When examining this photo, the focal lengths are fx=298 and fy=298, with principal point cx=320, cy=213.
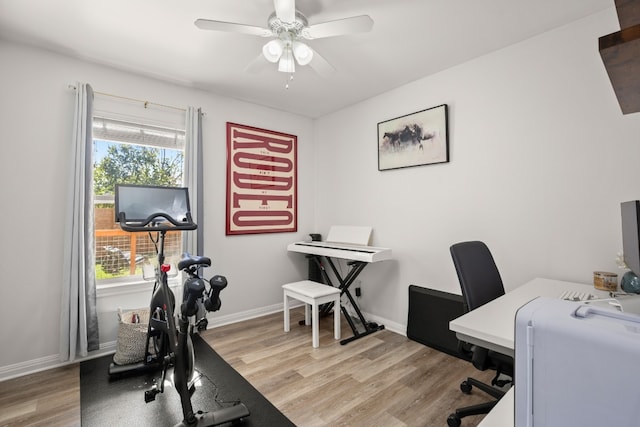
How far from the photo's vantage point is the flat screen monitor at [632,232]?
1.10 m

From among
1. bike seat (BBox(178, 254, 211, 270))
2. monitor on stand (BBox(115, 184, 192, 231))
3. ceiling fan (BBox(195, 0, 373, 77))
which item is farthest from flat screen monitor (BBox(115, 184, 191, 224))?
ceiling fan (BBox(195, 0, 373, 77))

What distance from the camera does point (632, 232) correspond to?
45.4 inches

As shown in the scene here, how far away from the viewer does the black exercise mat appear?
182 cm

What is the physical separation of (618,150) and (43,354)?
445 centimetres

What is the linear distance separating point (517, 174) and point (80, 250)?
3.56m

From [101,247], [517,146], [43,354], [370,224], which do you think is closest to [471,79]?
[517,146]

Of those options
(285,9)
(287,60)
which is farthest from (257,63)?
(285,9)

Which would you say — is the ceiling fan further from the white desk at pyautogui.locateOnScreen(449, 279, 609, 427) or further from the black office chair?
the white desk at pyautogui.locateOnScreen(449, 279, 609, 427)

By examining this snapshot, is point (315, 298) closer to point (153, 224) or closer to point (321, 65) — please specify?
point (153, 224)

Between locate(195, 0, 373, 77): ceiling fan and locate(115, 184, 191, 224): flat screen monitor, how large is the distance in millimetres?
1115

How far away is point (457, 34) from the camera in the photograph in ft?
7.40

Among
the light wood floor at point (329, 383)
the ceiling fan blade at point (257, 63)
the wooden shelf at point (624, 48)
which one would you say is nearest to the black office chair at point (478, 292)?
the light wood floor at point (329, 383)

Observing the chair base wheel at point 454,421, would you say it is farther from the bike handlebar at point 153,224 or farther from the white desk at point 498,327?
the bike handlebar at point 153,224

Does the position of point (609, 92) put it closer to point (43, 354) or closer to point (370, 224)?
point (370, 224)
